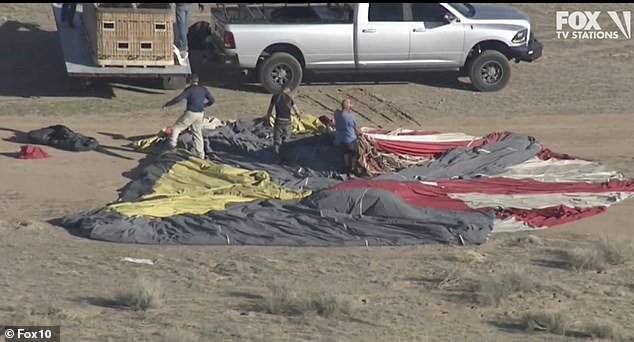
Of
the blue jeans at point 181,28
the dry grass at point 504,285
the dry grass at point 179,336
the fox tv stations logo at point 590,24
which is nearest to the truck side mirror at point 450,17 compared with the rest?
the blue jeans at point 181,28

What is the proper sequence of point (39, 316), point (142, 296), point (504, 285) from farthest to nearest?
point (504, 285), point (142, 296), point (39, 316)

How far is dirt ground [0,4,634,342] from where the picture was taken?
45.8 ft

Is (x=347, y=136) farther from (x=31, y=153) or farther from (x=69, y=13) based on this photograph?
(x=69, y=13)

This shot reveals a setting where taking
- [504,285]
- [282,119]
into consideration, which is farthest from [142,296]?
[282,119]

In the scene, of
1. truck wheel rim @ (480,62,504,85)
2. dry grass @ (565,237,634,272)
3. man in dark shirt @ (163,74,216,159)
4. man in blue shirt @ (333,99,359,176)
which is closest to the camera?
dry grass @ (565,237,634,272)

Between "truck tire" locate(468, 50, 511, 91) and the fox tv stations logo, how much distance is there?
4.57m

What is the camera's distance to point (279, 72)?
25.2 meters

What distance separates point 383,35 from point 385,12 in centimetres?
45

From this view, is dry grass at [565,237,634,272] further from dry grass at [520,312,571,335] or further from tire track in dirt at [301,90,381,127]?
tire track in dirt at [301,90,381,127]

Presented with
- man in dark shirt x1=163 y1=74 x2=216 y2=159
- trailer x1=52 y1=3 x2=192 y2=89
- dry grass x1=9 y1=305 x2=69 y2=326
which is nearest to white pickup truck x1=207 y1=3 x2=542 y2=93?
trailer x1=52 y1=3 x2=192 y2=89

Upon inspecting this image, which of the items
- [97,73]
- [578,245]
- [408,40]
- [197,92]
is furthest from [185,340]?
[408,40]

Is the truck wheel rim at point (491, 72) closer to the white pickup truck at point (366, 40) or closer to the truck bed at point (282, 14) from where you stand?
the white pickup truck at point (366, 40)

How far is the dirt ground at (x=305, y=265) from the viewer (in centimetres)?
1396

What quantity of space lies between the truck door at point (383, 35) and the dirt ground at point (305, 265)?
0.76 m
